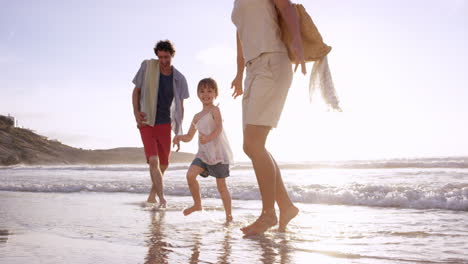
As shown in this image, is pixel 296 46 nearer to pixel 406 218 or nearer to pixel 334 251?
pixel 334 251

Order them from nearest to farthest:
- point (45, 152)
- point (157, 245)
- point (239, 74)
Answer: point (157, 245), point (239, 74), point (45, 152)

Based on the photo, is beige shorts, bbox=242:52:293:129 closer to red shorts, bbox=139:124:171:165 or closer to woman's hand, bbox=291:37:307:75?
woman's hand, bbox=291:37:307:75

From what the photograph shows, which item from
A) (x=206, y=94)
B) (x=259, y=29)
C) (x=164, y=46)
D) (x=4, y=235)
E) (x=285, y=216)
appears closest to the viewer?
(x=4, y=235)

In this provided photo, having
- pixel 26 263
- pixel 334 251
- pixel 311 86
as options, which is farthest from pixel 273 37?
pixel 26 263

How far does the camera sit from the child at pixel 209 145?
4.34 meters

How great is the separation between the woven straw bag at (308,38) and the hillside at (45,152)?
34623mm

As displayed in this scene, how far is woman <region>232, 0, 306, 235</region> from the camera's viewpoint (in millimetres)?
3207

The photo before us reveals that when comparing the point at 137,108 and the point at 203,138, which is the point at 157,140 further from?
the point at 203,138

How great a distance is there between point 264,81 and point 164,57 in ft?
8.66

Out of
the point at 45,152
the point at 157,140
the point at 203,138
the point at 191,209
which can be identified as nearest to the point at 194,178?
the point at 191,209

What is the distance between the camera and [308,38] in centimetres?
330

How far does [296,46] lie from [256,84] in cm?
38

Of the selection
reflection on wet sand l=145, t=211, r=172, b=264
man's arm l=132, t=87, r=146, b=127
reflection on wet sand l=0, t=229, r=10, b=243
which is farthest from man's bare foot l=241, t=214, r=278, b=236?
man's arm l=132, t=87, r=146, b=127

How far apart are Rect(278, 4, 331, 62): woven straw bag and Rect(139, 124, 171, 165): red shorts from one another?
2746 millimetres
